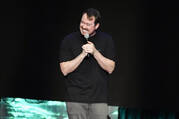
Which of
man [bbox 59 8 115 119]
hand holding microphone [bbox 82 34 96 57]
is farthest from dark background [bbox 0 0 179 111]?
hand holding microphone [bbox 82 34 96 57]

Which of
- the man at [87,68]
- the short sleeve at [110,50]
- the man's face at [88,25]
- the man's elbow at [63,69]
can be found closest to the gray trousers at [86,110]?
the man at [87,68]

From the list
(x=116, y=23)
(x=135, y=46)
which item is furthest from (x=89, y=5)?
(x=135, y=46)

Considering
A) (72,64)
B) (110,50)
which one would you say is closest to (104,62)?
(110,50)

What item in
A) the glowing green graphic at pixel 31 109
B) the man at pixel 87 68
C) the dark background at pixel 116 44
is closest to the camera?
the man at pixel 87 68

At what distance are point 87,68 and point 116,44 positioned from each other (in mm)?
386

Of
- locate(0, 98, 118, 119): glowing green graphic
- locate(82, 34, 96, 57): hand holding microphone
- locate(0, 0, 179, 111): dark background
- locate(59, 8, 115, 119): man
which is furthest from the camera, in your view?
locate(0, 98, 118, 119): glowing green graphic

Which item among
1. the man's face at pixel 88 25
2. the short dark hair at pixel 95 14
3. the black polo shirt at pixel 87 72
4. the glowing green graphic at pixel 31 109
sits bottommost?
the glowing green graphic at pixel 31 109

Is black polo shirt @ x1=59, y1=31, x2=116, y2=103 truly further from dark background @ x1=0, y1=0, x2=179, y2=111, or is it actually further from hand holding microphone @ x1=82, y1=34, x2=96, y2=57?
dark background @ x1=0, y1=0, x2=179, y2=111

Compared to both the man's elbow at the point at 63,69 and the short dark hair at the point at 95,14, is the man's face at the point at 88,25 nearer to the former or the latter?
the short dark hair at the point at 95,14

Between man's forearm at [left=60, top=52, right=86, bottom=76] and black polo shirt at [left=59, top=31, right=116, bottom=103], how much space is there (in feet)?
0.11

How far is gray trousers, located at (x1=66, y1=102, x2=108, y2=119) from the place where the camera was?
11.7ft

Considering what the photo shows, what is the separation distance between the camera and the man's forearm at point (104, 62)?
3535 mm

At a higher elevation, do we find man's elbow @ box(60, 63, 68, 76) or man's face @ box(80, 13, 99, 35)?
Result: man's face @ box(80, 13, 99, 35)

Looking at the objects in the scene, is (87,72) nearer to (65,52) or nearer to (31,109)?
(65,52)
